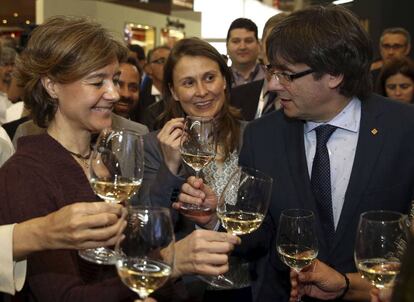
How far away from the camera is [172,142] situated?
8.79 feet

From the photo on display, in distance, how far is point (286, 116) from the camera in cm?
259

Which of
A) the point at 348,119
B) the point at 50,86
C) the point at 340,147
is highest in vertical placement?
the point at 50,86

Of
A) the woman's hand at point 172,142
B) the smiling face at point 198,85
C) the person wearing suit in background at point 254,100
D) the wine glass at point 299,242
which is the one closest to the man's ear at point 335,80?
the woman's hand at point 172,142

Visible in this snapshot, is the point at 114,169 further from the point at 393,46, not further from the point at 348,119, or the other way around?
the point at 393,46

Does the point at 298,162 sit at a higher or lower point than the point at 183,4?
lower

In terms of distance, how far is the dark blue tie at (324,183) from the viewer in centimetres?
235

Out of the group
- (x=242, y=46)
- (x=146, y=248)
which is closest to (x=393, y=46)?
(x=242, y=46)

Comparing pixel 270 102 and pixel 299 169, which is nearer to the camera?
pixel 299 169

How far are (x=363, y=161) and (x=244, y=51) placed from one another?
399 centimetres

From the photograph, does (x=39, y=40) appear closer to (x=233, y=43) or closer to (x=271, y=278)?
(x=271, y=278)

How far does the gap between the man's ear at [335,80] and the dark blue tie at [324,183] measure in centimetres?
16

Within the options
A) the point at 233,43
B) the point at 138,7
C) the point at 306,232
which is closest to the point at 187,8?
the point at 138,7

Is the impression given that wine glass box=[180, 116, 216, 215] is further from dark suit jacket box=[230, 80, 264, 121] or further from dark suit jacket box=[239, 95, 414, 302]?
dark suit jacket box=[230, 80, 264, 121]

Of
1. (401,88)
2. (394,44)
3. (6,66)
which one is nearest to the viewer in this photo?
(401,88)
